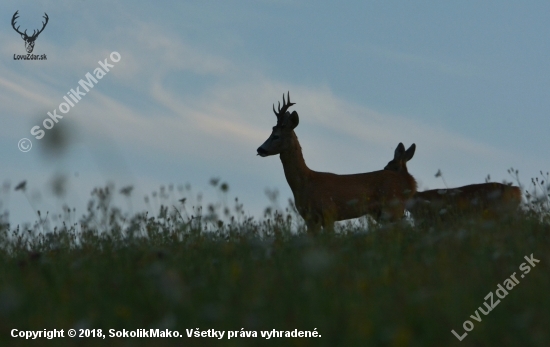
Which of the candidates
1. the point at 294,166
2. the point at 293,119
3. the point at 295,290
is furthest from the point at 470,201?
the point at 295,290

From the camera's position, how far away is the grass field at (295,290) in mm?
3365

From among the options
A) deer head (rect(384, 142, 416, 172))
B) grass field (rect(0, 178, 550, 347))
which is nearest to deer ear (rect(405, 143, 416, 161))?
deer head (rect(384, 142, 416, 172))

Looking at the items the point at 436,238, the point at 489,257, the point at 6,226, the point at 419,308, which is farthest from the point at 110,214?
the point at 419,308

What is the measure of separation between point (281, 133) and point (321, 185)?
0.92 metres

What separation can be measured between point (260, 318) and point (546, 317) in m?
1.35

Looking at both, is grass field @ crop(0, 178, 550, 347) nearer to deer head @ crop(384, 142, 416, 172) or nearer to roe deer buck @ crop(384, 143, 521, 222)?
roe deer buck @ crop(384, 143, 521, 222)

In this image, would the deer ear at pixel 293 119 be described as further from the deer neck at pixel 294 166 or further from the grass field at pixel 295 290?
the grass field at pixel 295 290

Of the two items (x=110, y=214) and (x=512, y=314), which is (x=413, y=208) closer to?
(x=110, y=214)

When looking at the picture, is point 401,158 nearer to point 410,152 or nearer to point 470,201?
point 410,152

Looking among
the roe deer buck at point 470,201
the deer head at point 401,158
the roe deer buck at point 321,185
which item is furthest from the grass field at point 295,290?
the deer head at point 401,158

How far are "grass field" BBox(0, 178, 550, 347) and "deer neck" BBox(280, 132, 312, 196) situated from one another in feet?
13.6

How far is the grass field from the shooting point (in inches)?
132

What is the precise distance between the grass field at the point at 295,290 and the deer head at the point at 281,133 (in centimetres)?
408

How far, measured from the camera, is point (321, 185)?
10.5 metres
